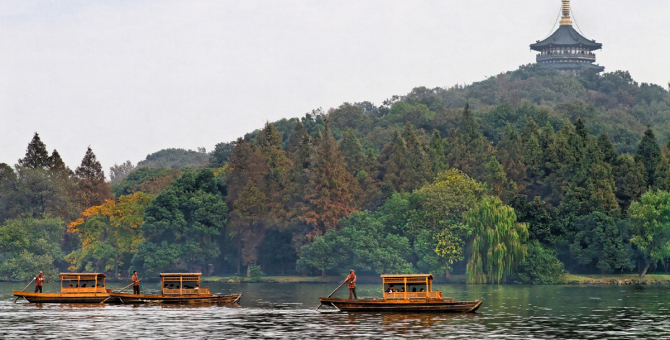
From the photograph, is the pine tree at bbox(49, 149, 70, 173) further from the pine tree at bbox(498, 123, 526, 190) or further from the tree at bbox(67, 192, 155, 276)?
the pine tree at bbox(498, 123, 526, 190)

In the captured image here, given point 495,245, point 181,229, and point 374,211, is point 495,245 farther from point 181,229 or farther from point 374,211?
point 181,229

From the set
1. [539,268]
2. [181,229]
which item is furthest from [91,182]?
[539,268]

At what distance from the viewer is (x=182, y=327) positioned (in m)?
42.5

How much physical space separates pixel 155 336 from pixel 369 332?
961cm

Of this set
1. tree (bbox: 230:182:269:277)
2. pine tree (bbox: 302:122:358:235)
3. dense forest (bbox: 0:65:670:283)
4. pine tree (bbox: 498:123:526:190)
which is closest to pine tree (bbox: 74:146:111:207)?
dense forest (bbox: 0:65:670:283)

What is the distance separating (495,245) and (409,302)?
3952cm

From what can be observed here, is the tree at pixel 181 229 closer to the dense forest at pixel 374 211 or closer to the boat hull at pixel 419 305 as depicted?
the dense forest at pixel 374 211

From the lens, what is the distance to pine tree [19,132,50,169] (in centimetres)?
12381

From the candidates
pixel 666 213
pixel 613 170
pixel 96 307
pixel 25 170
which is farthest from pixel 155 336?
pixel 25 170

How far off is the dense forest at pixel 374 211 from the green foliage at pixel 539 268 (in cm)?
14

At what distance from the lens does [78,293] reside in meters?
58.4

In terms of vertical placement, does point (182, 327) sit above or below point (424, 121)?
below

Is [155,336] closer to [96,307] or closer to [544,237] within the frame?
[96,307]

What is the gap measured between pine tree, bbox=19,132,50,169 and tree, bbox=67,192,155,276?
52.9ft
